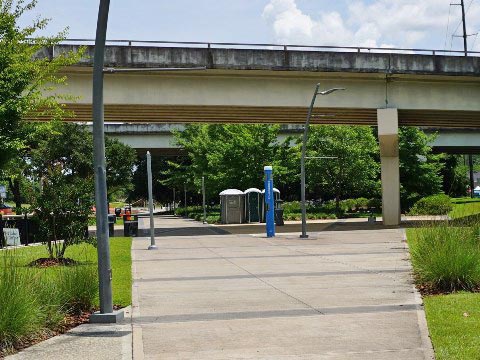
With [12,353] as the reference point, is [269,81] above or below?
above

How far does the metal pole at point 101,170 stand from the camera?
9.53 metres

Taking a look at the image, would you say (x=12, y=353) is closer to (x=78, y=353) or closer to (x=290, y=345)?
(x=78, y=353)

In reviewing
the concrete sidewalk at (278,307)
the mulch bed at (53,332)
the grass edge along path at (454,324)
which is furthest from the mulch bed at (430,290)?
the mulch bed at (53,332)

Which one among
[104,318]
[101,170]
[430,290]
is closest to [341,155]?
[430,290]

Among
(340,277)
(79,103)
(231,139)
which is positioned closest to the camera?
(340,277)

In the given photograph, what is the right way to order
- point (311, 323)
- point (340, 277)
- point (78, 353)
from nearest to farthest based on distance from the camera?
point (78, 353) → point (311, 323) → point (340, 277)

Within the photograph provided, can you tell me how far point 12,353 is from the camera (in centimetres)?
763

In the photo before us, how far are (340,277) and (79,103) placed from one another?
18.9 m

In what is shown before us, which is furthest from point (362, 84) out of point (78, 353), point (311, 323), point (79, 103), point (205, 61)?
point (78, 353)

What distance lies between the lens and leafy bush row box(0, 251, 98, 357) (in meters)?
7.92

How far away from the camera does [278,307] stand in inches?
419

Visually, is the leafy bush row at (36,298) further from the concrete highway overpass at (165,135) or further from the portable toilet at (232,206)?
the concrete highway overpass at (165,135)

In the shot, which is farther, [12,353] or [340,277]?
[340,277]

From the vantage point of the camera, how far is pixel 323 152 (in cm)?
5328
